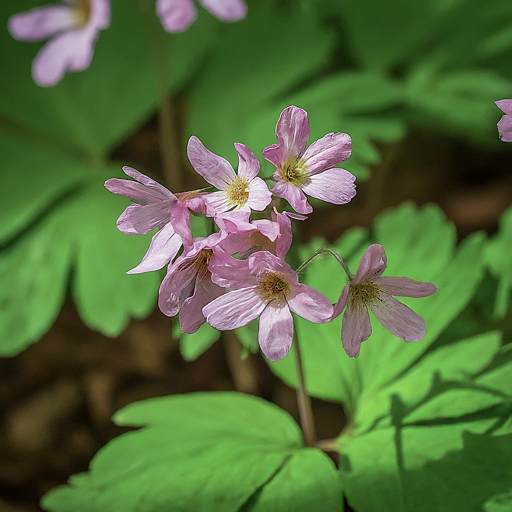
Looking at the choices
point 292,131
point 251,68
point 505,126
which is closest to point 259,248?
point 292,131

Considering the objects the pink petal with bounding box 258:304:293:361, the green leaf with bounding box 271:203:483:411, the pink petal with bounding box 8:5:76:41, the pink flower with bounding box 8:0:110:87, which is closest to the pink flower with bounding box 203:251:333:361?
the pink petal with bounding box 258:304:293:361

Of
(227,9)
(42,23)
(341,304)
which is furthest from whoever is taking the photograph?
(42,23)

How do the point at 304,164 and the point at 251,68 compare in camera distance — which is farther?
the point at 251,68

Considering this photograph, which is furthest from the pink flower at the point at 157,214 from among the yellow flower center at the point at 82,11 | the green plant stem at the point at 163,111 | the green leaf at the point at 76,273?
the yellow flower center at the point at 82,11

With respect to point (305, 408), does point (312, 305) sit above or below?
above

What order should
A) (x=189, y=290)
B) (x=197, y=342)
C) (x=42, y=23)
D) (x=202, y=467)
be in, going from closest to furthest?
(x=189, y=290) → (x=202, y=467) → (x=197, y=342) → (x=42, y=23)

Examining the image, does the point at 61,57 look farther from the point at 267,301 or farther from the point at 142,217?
the point at 267,301
